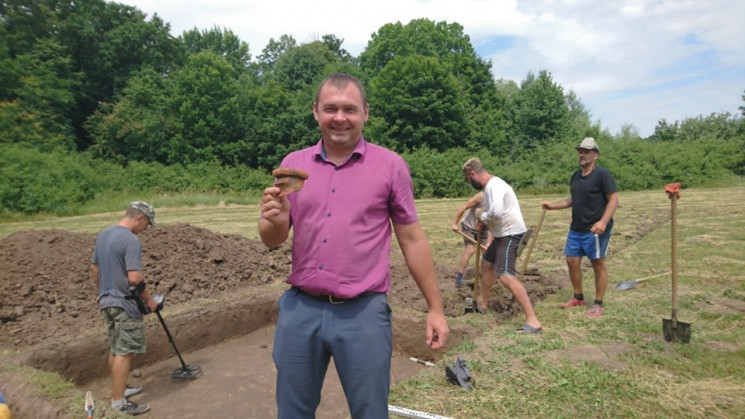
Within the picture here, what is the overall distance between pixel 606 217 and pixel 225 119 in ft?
107

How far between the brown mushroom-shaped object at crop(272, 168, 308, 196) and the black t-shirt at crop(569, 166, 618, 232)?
4365 millimetres

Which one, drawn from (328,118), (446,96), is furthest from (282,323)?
(446,96)

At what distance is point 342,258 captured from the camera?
2070 millimetres

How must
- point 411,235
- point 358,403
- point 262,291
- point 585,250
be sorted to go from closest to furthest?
1. point 358,403
2. point 411,235
3. point 585,250
4. point 262,291

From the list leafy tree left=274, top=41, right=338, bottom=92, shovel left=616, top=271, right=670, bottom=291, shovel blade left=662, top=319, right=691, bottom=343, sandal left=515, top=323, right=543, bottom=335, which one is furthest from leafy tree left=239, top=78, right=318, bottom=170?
shovel blade left=662, top=319, right=691, bottom=343

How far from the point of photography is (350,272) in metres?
2.06

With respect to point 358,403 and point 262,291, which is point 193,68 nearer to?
point 262,291

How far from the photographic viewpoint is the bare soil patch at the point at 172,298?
5086mm

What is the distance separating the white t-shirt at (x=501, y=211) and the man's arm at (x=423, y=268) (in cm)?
306

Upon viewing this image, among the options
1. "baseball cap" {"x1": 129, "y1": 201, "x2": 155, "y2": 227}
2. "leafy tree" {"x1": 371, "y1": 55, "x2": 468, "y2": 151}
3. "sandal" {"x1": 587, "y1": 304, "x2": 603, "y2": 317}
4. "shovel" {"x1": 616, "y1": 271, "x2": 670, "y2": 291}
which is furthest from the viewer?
"leafy tree" {"x1": 371, "y1": 55, "x2": 468, "y2": 151}

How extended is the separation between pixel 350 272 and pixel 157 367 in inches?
180

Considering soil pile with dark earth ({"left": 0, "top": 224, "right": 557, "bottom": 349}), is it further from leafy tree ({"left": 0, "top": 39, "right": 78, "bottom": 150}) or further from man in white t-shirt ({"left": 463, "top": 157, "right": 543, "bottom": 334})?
leafy tree ({"left": 0, "top": 39, "right": 78, "bottom": 150})

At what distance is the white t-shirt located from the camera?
201 inches

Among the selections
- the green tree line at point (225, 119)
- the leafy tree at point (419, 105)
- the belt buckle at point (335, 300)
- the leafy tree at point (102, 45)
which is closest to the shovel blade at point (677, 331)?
the belt buckle at point (335, 300)
